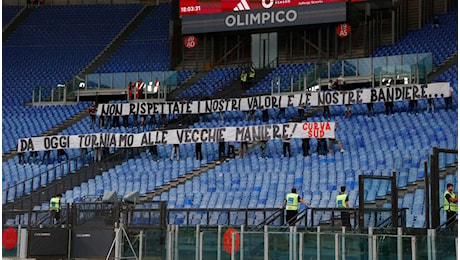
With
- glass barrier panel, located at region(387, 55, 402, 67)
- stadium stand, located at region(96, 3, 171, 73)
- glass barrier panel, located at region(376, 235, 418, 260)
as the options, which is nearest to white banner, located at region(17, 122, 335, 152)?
glass barrier panel, located at region(387, 55, 402, 67)

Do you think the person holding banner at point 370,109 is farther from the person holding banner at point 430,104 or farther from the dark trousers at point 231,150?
the dark trousers at point 231,150

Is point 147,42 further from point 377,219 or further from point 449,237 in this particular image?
point 449,237

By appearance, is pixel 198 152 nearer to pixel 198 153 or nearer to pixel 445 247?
pixel 198 153

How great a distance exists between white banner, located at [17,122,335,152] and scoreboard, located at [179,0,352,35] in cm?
625

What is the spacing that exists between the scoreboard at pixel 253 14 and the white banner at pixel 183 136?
625 cm

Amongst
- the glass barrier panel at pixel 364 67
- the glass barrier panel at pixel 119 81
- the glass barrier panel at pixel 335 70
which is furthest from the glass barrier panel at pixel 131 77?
the glass barrier panel at pixel 364 67

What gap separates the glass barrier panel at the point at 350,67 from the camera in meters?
33.2

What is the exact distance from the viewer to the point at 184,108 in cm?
3328

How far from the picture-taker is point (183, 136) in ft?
99.1

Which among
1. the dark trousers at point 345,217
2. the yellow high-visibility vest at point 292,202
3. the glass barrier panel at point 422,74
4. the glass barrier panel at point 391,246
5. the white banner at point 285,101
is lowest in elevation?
the glass barrier panel at point 391,246

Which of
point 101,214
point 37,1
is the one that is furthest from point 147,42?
point 101,214

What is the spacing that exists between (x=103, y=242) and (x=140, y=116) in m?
17.2

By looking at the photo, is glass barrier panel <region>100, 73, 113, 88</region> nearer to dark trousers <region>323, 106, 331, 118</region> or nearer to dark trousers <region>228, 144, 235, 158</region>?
dark trousers <region>228, 144, 235, 158</region>

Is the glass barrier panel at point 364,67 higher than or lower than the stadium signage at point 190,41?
lower
